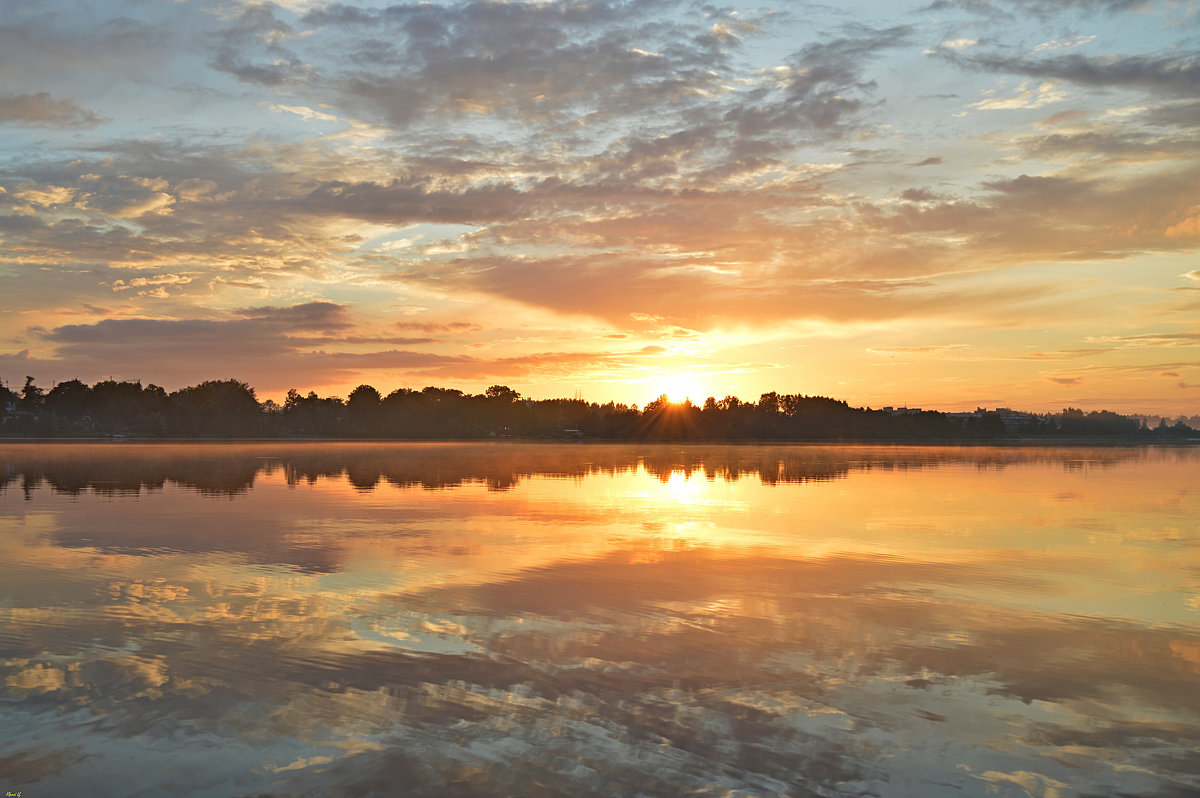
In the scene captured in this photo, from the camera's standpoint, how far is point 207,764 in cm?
725

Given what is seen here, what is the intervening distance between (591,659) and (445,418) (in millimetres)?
163398

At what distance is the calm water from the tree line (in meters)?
135

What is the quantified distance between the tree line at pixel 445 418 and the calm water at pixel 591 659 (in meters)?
135

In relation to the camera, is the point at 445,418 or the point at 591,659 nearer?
the point at 591,659

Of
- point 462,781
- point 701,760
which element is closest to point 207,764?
point 462,781

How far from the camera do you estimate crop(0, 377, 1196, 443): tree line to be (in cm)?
14875

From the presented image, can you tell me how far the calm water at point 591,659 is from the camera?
730cm

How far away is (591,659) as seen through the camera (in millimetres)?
10461

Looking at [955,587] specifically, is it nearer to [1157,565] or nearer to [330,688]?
[1157,565]

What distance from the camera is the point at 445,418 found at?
171 m

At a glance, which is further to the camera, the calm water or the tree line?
the tree line

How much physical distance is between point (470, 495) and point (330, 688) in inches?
919

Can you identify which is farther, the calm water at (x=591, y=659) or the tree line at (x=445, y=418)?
the tree line at (x=445, y=418)

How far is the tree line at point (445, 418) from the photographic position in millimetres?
148750
